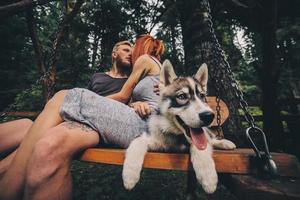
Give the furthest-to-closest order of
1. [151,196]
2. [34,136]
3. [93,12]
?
1. [93,12]
2. [151,196]
3. [34,136]

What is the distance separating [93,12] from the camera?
9.01m

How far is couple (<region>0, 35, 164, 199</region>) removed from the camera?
1.78 meters

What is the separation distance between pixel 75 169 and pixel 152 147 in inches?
155

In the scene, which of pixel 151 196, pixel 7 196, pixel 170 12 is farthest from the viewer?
pixel 170 12

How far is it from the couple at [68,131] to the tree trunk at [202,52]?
5.56 feet

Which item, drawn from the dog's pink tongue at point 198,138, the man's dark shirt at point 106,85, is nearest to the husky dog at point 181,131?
the dog's pink tongue at point 198,138

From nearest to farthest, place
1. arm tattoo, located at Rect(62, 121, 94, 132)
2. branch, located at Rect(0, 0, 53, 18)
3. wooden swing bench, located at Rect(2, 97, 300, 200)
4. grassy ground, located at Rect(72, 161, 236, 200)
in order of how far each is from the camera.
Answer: wooden swing bench, located at Rect(2, 97, 300, 200) < arm tattoo, located at Rect(62, 121, 94, 132) < branch, located at Rect(0, 0, 53, 18) < grassy ground, located at Rect(72, 161, 236, 200)

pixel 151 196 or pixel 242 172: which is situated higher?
pixel 242 172

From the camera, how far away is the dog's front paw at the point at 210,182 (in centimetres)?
172

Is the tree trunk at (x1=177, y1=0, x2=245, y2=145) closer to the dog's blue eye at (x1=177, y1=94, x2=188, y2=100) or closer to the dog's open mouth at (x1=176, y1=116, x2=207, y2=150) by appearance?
the dog's blue eye at (x1=177, y1=94, x2=188, y2=100)

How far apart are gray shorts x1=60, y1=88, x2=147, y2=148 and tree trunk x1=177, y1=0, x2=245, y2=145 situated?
230 centimetres

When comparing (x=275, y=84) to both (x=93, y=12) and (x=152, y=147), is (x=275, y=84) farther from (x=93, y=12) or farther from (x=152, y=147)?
(x=93, y=12)

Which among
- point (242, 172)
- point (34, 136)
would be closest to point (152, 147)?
point (242, 172)

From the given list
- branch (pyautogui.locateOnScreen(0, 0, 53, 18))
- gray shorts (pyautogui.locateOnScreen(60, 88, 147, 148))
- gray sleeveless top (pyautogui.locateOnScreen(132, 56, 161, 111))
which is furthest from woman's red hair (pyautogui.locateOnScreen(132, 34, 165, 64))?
branch (pyautogui.locateOnScreen(0, 0, 53, 18))
